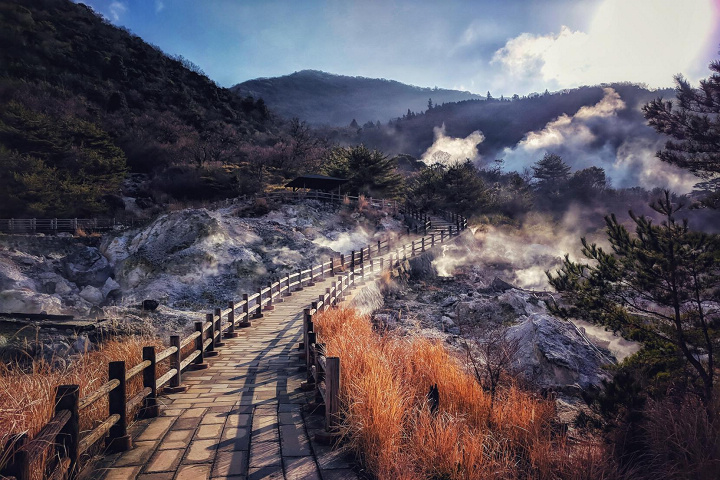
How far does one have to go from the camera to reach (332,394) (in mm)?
4648

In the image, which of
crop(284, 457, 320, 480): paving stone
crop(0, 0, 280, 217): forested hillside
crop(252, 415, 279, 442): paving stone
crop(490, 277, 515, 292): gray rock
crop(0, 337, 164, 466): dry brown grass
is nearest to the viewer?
crop(0, 337, 164, 466): dry brown grass

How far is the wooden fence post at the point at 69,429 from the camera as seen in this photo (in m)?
3.50

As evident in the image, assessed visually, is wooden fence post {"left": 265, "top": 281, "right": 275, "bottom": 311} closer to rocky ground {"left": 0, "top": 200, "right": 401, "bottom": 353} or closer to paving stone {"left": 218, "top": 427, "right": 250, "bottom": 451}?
rocky ground {"left": 0, "top": 200, "right": 401, "bottom": 353}

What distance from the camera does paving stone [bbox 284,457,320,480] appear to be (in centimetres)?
377

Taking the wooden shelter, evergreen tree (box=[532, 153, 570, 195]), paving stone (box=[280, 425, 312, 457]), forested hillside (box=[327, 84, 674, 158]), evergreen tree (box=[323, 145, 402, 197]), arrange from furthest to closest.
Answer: forested hillside (box=[327, 84, 674, 158])
evergreen tree (box=[532, 153, 570, 195])
evergreen tree (box=[323, 145, 402, 197])
the wooden shelter
paving stone (box=[280, 425, 312, 457])

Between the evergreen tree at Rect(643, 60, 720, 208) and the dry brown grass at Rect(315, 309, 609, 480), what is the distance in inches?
247

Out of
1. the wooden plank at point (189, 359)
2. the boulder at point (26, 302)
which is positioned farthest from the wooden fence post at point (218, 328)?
the boulder at point (26, 302)

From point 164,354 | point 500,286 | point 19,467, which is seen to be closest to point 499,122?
point 500,286

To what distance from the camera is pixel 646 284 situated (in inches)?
268

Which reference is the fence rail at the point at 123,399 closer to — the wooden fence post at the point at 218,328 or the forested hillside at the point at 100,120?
the wooden fence post at the point at 218,328

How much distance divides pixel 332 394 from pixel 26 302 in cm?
1928

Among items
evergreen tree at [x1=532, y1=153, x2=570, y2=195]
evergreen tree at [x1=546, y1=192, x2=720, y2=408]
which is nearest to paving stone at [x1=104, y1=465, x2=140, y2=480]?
evergreen tree at [x1=546, y1=192, x2=720, y2=408]

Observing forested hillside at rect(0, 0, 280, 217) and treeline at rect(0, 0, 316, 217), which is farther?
treeline at rect(0, 0, 316, 217)

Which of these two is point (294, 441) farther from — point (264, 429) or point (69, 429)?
point (69, 429)
